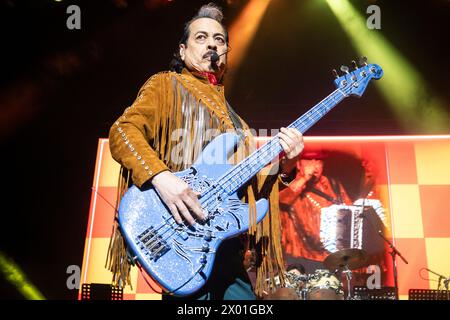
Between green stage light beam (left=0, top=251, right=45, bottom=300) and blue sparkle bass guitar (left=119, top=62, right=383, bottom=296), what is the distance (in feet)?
10.6

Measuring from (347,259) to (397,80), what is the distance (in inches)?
85.6

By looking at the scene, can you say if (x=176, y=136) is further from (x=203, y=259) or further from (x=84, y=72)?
(x=84, y=72)

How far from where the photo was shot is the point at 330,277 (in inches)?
179

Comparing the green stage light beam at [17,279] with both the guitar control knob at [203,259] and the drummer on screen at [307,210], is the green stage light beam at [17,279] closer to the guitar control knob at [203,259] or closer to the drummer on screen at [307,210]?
the drummer on screen at [307,210]

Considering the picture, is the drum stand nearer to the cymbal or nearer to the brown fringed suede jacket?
the cymbal

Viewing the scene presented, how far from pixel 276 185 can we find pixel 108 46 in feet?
9.48

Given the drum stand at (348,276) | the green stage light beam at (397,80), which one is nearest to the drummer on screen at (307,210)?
the drum stand at (348,276)

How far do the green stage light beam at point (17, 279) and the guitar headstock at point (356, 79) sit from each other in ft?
11.8

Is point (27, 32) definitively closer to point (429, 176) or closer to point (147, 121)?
point (147, 121)

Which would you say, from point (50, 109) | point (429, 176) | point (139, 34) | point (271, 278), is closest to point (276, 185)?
point (271, 278)

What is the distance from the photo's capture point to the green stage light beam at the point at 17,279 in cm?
394
